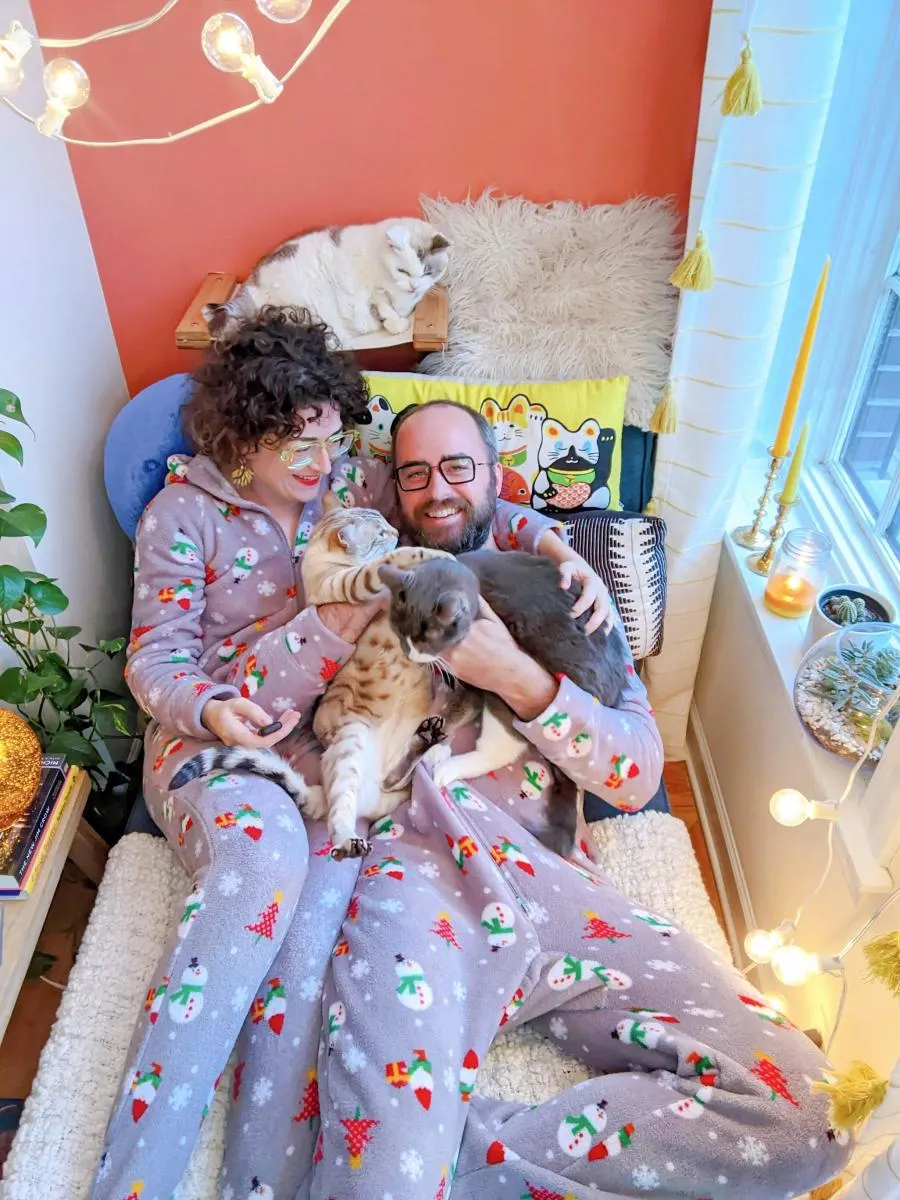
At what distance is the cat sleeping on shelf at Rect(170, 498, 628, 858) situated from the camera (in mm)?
1420

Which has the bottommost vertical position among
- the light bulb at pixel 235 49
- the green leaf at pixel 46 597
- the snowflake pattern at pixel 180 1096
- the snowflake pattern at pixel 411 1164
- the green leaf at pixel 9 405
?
the snowflake pattern at pixel 411 1164

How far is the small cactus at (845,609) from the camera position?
1.60 meters

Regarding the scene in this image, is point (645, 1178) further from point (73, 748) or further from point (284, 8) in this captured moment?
point (284, 8)

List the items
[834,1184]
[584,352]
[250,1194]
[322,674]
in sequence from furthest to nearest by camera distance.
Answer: [584,352], [322,674], [834,1184], [250,1194]

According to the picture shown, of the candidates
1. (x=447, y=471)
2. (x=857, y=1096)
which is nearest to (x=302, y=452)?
(x=447, y=471)

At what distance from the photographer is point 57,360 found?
5.75 ft

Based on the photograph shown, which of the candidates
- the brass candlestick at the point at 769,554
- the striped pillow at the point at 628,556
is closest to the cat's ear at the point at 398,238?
the striped pillow at the point at 628,556

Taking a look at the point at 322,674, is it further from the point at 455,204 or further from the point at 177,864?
the point at 455,204

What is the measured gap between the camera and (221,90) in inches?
68.4

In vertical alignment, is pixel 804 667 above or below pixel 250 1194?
above

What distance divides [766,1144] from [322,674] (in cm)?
94

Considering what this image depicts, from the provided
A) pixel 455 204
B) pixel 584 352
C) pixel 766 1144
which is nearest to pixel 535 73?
pixel 455 204

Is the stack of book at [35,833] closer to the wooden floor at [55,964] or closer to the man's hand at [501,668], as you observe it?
the wooden floor at [55,964]

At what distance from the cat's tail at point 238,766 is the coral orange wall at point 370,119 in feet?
3.82
